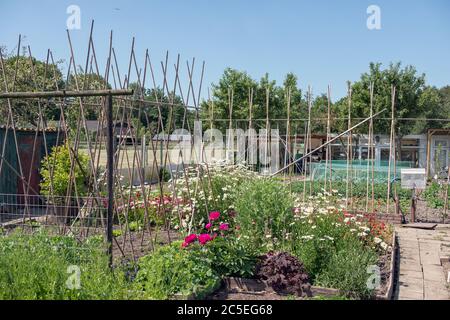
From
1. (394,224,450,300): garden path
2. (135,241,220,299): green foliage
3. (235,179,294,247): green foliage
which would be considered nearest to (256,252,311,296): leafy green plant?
(135,241,220,299): green foliage

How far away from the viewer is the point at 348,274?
14.5ft

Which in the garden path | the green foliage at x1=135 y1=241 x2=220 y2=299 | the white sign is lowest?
the garden path

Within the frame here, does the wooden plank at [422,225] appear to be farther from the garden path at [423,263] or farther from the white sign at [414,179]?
the white sign at [414,179]

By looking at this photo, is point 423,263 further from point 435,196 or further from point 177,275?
point 435,196

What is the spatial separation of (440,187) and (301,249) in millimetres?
9924

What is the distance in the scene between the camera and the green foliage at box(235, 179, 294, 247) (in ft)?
17.9

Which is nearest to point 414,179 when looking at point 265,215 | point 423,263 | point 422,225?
point 422,225

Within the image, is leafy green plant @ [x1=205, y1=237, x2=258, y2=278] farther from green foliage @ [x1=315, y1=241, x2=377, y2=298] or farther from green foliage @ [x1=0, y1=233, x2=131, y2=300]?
green foliage @ [x1=0, y1=233, x2=131, y2=300]

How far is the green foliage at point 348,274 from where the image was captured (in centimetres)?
438

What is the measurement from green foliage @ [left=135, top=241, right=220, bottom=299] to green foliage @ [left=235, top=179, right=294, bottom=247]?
1.13 meters

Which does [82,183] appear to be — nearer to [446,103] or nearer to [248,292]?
[248,292]

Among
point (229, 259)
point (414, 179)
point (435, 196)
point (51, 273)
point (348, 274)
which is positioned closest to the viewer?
point (51, 273)

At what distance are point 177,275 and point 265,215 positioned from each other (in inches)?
64.0
